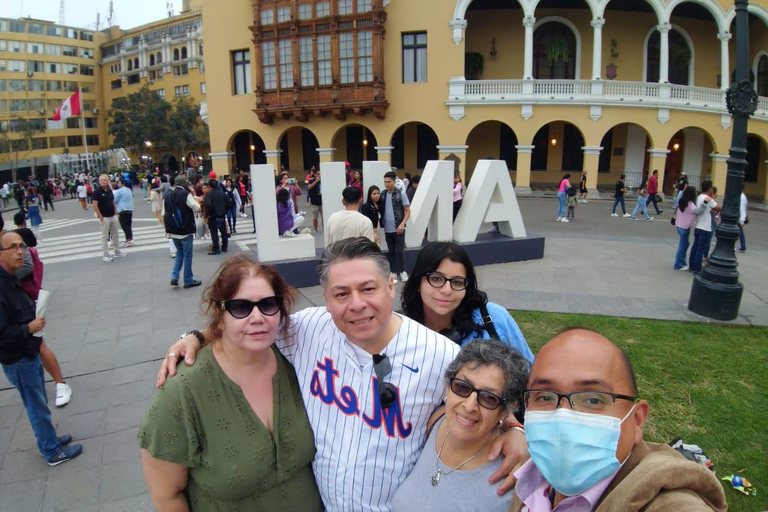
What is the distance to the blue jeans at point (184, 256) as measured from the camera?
841cm

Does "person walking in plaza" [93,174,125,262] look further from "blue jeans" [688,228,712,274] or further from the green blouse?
"blue jeans" [688,228,712,274]

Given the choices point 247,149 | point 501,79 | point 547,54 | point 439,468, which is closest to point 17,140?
point 247,149

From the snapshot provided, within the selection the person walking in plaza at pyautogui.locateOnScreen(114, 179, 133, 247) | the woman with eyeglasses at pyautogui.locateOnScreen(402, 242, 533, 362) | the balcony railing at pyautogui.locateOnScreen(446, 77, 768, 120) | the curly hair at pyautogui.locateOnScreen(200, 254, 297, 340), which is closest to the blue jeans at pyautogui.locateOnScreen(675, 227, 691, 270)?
the woman with eyeglasses at pyautogui.locateOnScreen(402, 242, 533, 362)

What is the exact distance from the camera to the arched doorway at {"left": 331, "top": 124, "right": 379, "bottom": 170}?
1083 inches

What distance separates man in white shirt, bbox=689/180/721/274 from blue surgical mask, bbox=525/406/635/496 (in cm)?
907

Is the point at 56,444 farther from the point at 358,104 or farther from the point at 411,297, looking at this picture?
the point at 358,104

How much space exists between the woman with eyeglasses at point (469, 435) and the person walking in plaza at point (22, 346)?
10.9 feet

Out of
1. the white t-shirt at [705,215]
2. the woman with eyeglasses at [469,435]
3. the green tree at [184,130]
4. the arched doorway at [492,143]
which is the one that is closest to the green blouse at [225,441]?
the woman with eyeglasses at [469,435]

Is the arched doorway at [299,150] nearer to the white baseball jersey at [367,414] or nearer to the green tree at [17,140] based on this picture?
the white baseball jersey at [367,414]

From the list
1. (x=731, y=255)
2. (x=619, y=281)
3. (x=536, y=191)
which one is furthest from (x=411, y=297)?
(x=536, y=191)

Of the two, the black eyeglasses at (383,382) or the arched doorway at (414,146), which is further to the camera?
the arched doorway at (414,146)

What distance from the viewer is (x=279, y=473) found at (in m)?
2.05

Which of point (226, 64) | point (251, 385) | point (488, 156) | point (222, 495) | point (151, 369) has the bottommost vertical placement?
point (151, 369)

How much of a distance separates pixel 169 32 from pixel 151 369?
60059 millimetres
